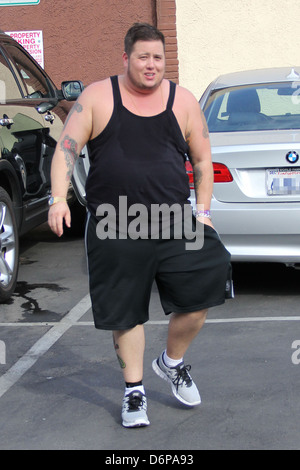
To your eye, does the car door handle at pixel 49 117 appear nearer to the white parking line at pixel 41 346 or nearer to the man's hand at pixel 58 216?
the white parking line at pixel 41 346

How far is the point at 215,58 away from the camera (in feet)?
40.3

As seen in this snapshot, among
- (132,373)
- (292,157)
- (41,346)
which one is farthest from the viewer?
(292,157)

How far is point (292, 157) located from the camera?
19.2ft

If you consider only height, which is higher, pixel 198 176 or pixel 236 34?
pixel 236 34

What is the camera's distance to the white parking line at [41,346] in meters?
4.74

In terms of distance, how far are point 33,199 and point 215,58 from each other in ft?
19.1

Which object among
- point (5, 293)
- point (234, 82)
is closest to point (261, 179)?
point (234, 82)

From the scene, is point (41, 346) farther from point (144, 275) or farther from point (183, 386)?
point (144, 275)

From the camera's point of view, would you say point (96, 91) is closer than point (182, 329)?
Yes

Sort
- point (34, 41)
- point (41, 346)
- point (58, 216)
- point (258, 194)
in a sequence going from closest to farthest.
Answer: point (58, 216) < point (41, 346) < point (258, 194) < point (34, 41)

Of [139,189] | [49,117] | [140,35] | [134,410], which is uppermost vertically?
[140,35]

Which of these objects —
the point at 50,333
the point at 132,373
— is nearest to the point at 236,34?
the point at 50,333

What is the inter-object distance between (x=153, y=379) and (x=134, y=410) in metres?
0.70

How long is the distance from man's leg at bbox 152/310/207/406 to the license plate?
6.69 ft
